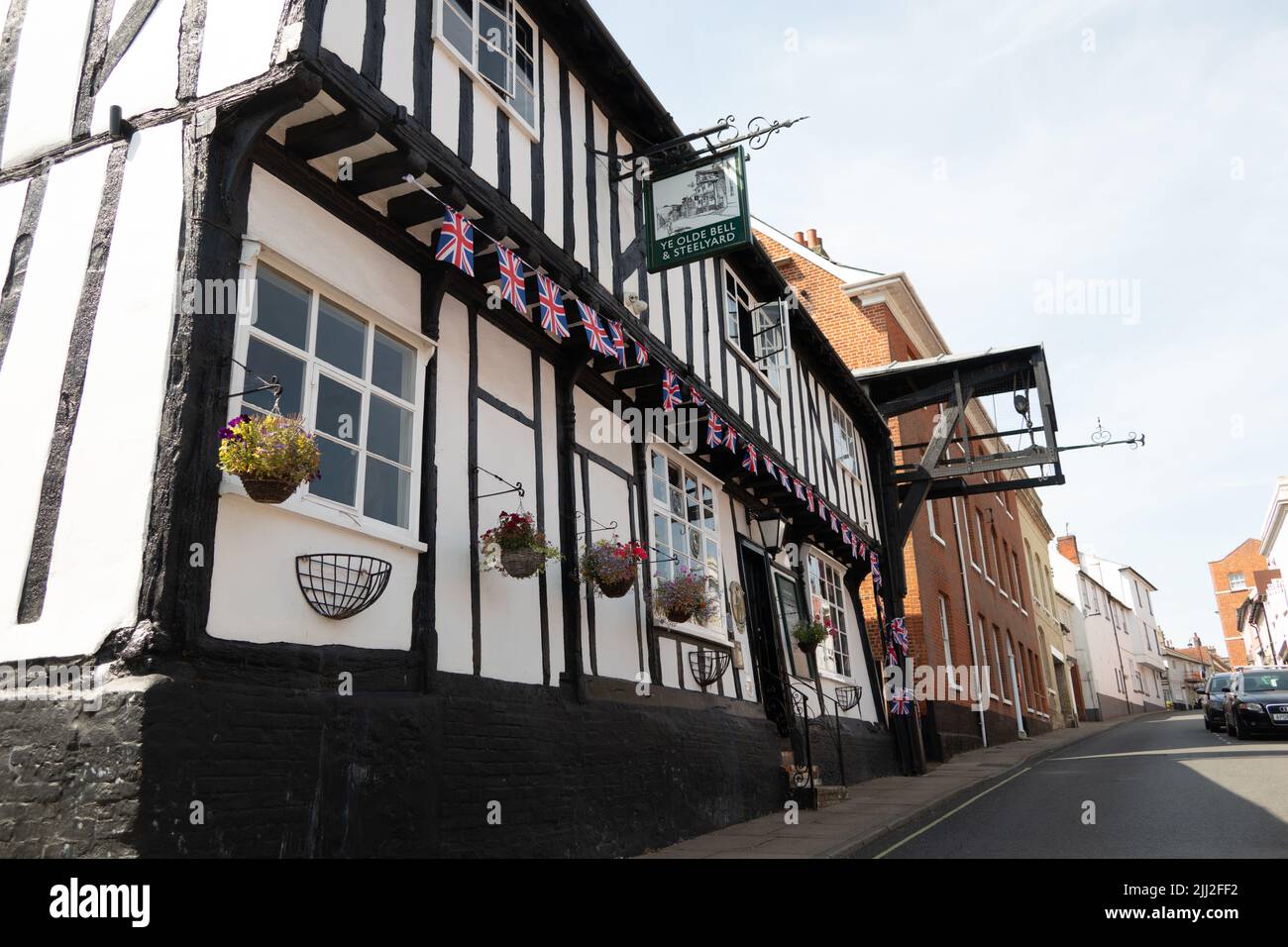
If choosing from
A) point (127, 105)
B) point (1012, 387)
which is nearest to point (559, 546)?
point (127, 105)

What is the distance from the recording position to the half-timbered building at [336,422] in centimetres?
472

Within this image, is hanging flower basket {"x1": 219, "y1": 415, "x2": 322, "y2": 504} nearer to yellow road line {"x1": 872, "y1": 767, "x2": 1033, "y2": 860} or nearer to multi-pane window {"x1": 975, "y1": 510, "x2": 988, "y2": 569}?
yellow road line {"x1": 872, "y1": 767, "x2": 1033, "y2": 860}

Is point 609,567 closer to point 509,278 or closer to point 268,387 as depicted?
point 509,278

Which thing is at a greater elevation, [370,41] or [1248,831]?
[370,41]

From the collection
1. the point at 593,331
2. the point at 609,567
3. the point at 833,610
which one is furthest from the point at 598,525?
the point at 833,610

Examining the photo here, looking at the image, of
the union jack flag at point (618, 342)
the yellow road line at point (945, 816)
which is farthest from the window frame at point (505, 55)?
the yellow road line at point (945, 816)

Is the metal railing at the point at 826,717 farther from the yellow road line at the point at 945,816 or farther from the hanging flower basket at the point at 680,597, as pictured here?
the hanging flower basket at the point at 680,597

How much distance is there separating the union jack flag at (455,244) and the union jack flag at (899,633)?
37.9ft

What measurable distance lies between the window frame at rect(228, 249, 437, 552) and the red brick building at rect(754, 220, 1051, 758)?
39.0ft

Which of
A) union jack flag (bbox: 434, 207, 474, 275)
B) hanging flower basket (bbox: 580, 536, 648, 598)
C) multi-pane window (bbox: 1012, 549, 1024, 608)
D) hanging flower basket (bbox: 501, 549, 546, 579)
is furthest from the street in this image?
multi-pane window (bbox: 1012, 549, 1024, 608)

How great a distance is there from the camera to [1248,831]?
7.67 metres

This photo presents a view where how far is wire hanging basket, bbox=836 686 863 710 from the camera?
14125 mm
